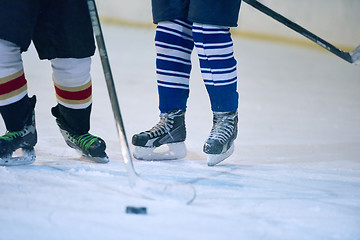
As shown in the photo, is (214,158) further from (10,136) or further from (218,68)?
(10,136)

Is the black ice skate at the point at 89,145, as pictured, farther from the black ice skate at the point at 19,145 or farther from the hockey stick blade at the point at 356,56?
the hockey stick blade at the point at 356,56

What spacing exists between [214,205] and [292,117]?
1.50 meters

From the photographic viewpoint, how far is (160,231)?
105cm

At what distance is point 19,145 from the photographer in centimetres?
153

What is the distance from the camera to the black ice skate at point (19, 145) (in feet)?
4.86

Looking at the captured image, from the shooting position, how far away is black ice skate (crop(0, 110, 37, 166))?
58.3 inches

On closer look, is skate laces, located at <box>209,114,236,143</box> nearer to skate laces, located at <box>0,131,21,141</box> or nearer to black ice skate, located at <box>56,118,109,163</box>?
black ice skate, located at <box>56,118,109,163</box>

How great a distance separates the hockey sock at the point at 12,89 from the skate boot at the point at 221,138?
54cm

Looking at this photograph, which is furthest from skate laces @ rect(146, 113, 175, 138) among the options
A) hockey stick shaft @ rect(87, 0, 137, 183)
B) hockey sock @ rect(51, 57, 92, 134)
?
hockey stick shaft @ rect(87, 0, 137, 183)

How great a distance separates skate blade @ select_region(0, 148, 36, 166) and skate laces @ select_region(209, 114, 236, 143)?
52 cm

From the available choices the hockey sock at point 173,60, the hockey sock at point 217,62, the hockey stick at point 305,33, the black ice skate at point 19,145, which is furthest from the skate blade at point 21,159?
the hockey stick at point 305,33

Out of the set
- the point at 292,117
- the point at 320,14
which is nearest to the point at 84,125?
the point at 292,117

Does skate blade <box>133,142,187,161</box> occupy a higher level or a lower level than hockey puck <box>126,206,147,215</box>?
lower

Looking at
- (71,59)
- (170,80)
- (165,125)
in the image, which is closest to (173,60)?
(170,80)
